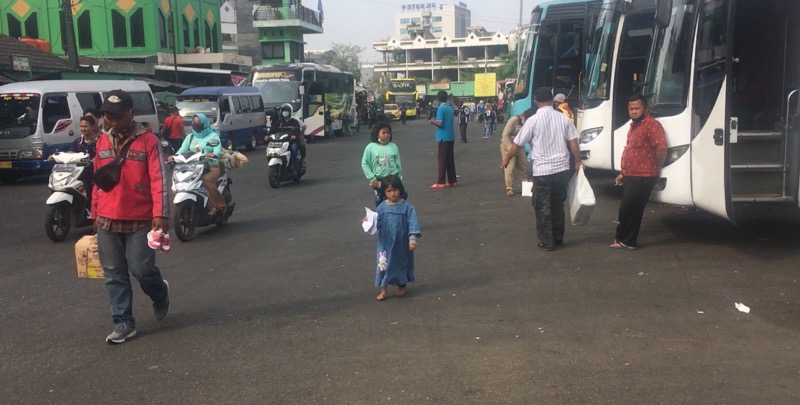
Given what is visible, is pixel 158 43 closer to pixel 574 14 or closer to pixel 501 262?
pixel 574 14

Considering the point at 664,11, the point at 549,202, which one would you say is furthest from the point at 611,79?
the point at 549,202

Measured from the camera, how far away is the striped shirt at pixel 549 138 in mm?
8469

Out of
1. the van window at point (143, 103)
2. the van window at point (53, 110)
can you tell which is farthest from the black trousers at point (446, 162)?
the van window at point (143, 103)

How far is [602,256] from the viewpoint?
826 cm

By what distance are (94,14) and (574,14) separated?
108ft

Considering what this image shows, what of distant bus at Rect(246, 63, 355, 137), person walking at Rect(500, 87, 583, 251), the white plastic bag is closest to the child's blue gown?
person walking at Rect(500, 87, 583, 251)

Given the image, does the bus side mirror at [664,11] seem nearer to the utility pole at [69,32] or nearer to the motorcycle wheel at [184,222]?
the motorcycle wheel at [184,222]

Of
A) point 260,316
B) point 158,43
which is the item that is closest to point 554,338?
point 260,316

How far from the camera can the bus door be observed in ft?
24.7

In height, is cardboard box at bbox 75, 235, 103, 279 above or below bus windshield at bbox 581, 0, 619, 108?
below

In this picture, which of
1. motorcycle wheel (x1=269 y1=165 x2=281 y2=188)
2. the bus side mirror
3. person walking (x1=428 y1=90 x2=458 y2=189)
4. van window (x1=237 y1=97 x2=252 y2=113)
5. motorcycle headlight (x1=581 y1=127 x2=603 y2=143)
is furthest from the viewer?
van window (x1=237 y1=97 x2=252 y2=113)

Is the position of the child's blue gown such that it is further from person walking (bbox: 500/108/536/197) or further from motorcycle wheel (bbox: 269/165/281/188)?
motorcycle wheel (bbox: 269/165/281/188)

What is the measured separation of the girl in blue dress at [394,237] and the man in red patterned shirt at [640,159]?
2.95 metres

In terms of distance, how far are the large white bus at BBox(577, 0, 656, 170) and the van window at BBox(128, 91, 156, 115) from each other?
12.8 metres
